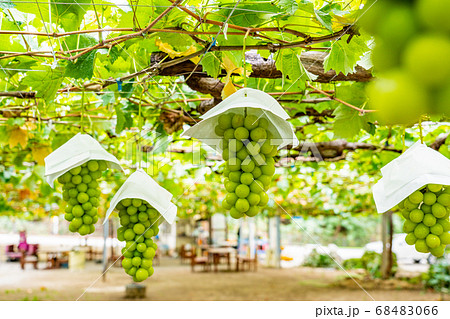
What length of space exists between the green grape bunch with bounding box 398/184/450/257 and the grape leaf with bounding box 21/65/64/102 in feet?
4.74

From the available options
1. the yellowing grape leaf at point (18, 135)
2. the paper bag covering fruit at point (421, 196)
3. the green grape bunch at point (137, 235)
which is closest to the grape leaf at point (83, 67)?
the green grape bunch at point (137, 235)

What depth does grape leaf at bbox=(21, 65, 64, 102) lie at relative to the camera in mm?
1801

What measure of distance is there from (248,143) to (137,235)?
56cm

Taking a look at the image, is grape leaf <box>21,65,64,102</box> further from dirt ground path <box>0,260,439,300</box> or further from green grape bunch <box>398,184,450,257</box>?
dirt ground path <box>0,260,439,300</box>

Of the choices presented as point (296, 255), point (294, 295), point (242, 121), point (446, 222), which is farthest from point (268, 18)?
point (296, 255)

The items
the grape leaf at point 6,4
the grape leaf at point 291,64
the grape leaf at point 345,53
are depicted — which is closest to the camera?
the grape leaf at point 6,4

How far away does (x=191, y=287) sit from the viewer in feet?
33.5

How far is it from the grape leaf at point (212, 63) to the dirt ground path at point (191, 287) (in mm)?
6611

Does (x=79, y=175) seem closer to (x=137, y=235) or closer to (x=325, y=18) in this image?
(x=137, y=235)

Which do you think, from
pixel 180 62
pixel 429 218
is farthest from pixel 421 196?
pixel 180 62

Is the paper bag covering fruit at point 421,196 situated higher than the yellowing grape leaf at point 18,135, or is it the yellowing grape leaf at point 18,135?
the yellowing grape leaf at point 18,135

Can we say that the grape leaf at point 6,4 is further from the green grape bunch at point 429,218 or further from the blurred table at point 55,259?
the blurred table at point 55,259

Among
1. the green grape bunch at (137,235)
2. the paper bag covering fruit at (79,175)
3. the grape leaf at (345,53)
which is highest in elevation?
the grape leaf at (345,53)

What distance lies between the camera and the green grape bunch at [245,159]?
41.7 inches
